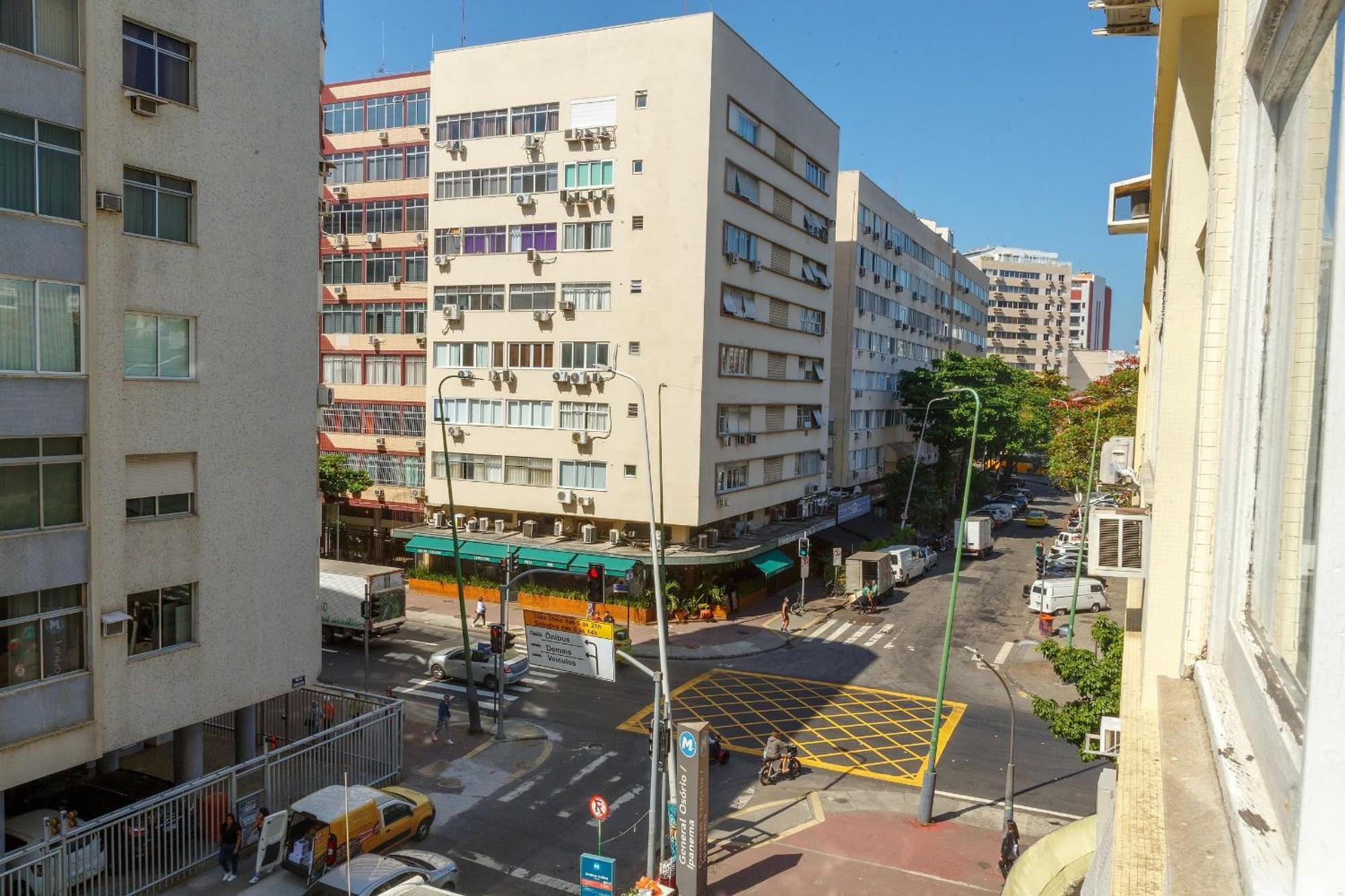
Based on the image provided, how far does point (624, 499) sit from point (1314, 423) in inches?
1502

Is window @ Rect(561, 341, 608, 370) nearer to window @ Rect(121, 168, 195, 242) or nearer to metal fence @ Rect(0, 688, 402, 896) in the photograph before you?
metal fence @ Rect(0, 688, 402, 896)

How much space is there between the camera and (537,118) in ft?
135

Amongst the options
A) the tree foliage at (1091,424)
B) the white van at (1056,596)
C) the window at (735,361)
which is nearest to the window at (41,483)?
the window at (735,361)

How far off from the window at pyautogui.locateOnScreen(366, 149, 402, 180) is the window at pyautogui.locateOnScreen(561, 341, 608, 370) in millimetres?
13000

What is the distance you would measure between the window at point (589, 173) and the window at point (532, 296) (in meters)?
4.44

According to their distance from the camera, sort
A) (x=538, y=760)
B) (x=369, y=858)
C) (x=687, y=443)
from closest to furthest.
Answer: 1. (x=369, y=858)
2. (x=538, y=760)
3. (x=687, y=443)

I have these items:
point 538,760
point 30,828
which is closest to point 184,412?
point 30,828

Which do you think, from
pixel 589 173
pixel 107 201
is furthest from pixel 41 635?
pixel 589 173

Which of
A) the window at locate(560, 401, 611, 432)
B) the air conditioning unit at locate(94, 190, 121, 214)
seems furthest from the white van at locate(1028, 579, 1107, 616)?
the air conditioning unit at locate(94, 190, 121, 214)

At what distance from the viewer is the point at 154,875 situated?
17.3 meters

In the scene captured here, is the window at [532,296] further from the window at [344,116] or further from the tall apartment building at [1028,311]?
the tall apartment building at [1028,311]

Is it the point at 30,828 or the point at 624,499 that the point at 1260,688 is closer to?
the point at 30,828

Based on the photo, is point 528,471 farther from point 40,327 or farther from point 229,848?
point 40,327

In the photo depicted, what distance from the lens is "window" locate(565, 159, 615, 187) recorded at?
39844mm
